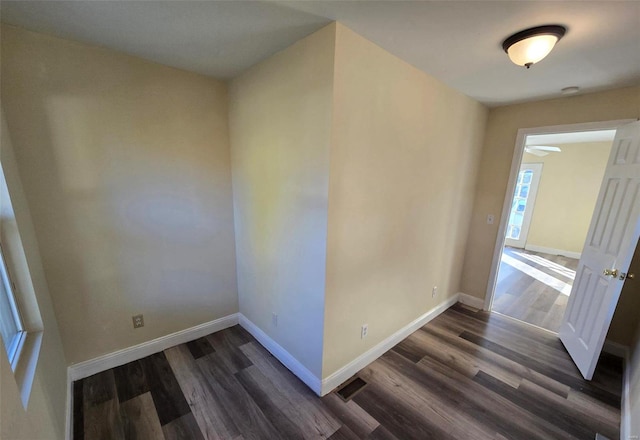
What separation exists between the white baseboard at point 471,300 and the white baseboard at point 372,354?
0.48m

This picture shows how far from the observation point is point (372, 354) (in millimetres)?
2119

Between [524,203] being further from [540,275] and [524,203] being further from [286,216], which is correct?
[286,216]

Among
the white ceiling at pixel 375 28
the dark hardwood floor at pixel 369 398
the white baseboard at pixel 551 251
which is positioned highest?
the white ceiling at pixel 375 28

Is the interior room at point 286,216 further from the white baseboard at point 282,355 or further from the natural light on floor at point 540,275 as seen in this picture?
the natural light on floor at point 540,275

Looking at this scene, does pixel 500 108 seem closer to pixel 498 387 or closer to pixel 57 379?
pixel 498 387

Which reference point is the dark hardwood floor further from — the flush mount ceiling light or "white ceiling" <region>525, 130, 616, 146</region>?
"white ceiling" <region>525, 130, 616, 146</region>

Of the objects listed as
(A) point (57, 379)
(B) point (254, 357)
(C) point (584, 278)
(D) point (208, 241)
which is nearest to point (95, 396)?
(A) point (57, 379)

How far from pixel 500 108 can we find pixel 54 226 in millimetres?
4111

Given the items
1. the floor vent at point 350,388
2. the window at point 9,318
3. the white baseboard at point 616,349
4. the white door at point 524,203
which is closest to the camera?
the window at point 9,318

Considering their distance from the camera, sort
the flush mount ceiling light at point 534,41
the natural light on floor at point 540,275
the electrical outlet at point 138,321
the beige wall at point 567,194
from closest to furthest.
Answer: the flush mount ceiling light at point 534,41 < the electrical outlet at point 138,321 < the natural light on floor at point 540,275 < the beige wall at point 567,194

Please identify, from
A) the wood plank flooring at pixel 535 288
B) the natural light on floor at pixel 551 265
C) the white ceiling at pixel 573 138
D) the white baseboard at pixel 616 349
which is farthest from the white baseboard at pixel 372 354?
the white ceiling at pixel 573 138

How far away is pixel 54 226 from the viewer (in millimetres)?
1639

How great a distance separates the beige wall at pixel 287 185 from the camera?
1515 millimetres

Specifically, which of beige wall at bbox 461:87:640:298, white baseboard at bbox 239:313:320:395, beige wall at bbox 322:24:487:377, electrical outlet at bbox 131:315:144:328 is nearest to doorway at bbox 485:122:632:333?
beige wall at bbox 461:87:640:298
